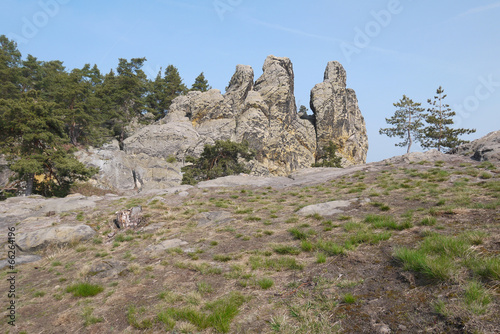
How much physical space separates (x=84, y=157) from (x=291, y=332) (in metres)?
51.3

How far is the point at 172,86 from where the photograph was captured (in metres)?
74.6

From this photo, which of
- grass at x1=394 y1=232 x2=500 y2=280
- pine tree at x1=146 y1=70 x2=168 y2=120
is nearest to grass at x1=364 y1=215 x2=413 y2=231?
grass at x1=394 y1=232 x2=500 y2=280

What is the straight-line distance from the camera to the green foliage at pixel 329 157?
174 ft

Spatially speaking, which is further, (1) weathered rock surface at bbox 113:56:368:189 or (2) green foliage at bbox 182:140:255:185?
(1) weathered rock surface at bbox 113:56:368:189

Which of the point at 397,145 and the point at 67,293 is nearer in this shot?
the point at 67,293

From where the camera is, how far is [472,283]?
4.60 meters

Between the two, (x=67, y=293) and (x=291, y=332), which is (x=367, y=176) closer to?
(x=291, y=332)

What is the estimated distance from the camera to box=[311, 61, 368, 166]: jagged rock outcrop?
71188mm

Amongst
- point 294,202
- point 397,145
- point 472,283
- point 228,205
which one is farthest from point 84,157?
point 397,145

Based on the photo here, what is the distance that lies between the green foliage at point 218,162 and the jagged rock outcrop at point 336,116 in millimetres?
39197

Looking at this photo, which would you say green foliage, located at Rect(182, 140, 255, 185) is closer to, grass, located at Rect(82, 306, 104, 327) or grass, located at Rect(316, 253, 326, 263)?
grass, located at Rect(82, 306, 104, 327)

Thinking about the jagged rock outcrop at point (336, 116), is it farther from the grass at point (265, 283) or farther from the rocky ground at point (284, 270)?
the grass at point (265, 283)

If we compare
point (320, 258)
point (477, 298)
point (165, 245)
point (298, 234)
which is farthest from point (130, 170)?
point (477, 298)

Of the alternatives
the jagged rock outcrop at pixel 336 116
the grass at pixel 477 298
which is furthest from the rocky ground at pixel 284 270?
the jagged rock outcrop at pixel 336 116
